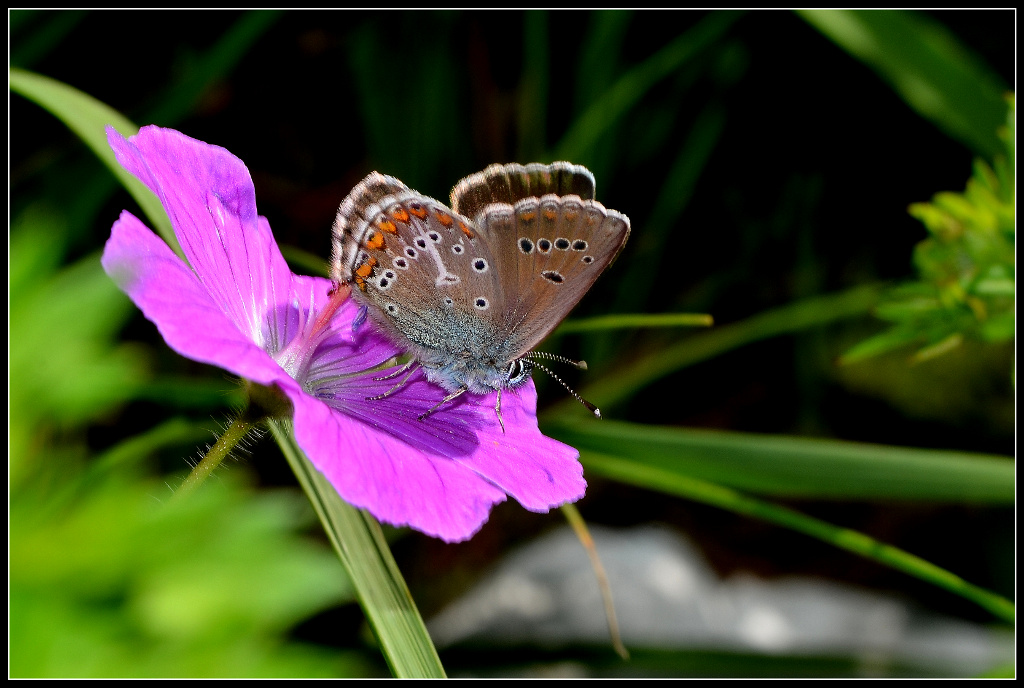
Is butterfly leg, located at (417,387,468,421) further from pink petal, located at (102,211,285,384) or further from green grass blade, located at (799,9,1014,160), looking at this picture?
green grass blade, located at (799,9,1014,160)

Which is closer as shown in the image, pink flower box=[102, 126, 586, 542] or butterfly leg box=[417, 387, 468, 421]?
pink flower box=[102, 126, 586, 542]

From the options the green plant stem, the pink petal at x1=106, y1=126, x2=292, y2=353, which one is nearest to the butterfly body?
the pink petal at x1=106, y1=126, x2=292, y2=353

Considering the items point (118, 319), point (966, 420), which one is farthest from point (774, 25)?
point (118, 319)

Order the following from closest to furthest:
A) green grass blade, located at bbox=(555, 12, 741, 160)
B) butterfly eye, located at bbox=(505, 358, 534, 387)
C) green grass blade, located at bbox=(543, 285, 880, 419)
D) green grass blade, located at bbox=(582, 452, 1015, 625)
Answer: butterfly eye, located at bbox=(505, 358, 534, 387) < green grass blade, located at bbox=(582, 452, 1015, 625) < green grass blade, located at bbox=(543, 285, 880, 419) < green grass blade, located at bbox=(555, 12, 741, 160)

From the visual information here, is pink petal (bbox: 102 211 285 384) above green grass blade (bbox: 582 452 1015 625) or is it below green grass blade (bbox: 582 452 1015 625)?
below

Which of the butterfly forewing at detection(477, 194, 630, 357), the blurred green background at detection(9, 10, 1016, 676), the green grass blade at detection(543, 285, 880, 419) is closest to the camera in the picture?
the butterfly forewing at detection(477, 194, 630, 357)

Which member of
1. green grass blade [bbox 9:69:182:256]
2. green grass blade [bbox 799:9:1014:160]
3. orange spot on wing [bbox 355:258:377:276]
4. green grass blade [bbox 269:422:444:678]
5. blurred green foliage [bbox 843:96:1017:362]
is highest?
green grass blade [bbox 799:9:1014:160]

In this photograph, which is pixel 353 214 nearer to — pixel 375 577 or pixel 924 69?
pixel 375 577

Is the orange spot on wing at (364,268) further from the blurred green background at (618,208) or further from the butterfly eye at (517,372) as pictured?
the blurred green background at (618,208)

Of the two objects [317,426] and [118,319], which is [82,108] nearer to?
[118,319]
